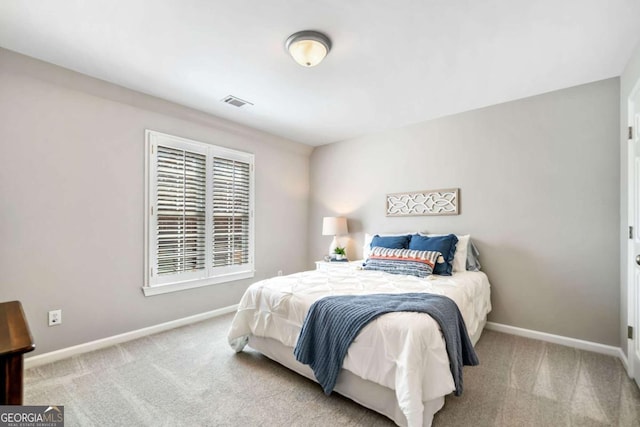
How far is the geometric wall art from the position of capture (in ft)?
11.2

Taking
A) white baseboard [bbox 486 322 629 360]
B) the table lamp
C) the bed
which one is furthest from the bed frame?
the table lamp

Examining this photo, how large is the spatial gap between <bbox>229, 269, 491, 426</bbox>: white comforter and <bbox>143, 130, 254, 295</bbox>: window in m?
1.21

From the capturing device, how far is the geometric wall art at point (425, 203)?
3.42 metres

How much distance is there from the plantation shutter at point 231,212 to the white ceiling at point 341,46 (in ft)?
3.05

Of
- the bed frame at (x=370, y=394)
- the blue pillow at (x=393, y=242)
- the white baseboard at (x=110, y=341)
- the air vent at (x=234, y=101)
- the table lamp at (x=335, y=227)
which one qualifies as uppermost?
the air vent at (x=234, y=101)

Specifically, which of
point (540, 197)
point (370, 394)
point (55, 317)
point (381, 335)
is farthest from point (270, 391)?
point (540, 197)

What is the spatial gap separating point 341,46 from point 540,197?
241cm

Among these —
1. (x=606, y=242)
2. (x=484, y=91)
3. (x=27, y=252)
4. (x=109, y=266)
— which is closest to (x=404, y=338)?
(x=606, y=242)

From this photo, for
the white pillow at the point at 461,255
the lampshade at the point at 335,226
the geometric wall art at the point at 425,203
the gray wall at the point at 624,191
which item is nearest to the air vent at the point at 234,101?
the lampshade at the point at 335,226

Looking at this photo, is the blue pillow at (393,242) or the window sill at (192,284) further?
the blue pillow at (393,242)

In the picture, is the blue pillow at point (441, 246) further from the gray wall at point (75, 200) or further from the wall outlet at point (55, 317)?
the wall outlet at point (55, 317)

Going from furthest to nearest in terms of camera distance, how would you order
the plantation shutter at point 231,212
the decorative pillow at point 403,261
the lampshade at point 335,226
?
the lampshade at point 335,226
the plantation shutter at point 231,212
the decorative pillow at point 403,261

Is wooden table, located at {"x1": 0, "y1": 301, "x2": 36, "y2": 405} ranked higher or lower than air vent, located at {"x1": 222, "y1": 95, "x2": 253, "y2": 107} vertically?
lower

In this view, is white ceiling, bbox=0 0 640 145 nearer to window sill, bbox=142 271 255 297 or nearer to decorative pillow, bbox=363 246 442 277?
decorative pillow, bbox=363 246 442 277
